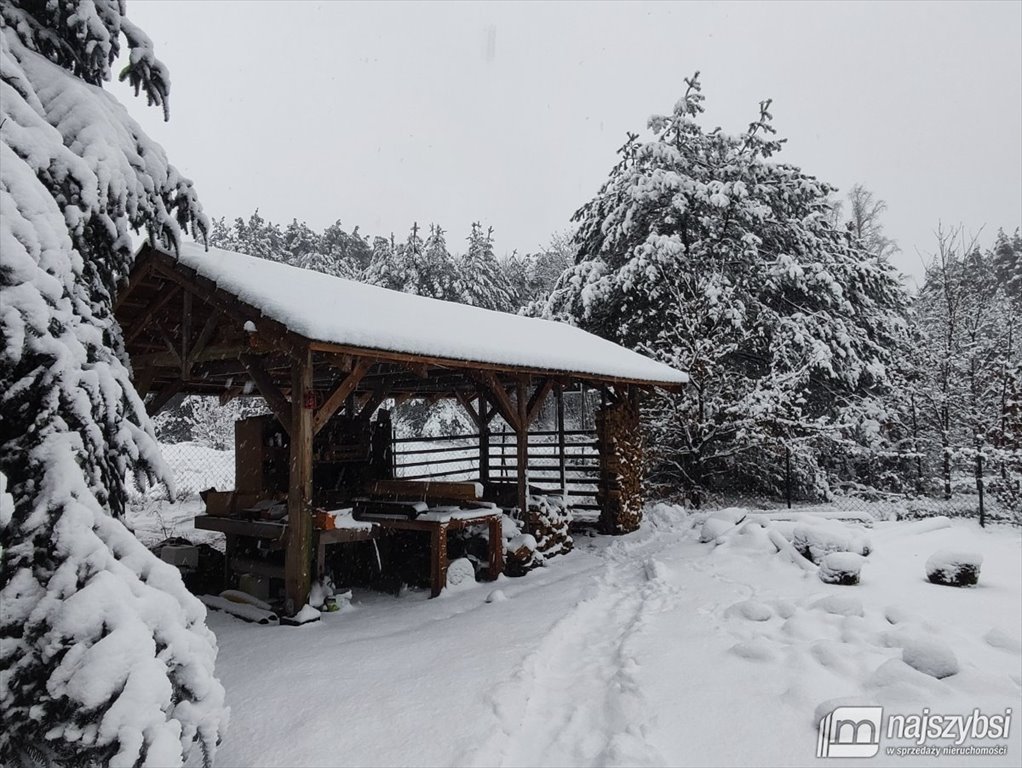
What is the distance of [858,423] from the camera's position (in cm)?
1473

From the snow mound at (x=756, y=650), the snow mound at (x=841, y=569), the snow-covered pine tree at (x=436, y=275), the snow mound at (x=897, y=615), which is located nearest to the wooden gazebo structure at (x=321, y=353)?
the snow mound at (x=756, y=650)

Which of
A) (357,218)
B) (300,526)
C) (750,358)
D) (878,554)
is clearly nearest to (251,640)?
(300,526)

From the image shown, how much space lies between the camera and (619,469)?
1102 cm

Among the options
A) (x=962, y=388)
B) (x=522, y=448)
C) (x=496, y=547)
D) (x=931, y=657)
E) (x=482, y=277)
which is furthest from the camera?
(x=482, y=277)

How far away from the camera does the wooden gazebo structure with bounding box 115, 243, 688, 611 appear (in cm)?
587

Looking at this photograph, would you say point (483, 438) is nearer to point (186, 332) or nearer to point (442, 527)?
point (442, 527)

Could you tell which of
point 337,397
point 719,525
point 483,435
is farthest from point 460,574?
point 483,435

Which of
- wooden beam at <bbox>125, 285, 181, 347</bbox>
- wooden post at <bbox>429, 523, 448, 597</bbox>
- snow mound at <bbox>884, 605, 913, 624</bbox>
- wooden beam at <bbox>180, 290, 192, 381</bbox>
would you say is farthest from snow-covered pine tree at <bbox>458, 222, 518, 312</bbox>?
snow mound at <bbox>884, 605, 913, 624</bbox>

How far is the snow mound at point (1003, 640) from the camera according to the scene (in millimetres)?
4160

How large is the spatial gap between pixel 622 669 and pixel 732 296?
12.8 m

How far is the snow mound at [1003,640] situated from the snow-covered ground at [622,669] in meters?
0.01

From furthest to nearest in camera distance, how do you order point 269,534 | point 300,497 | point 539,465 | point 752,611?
point 539,465
point 269,534
point 300,497
point 752,611

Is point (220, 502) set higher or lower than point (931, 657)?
higher

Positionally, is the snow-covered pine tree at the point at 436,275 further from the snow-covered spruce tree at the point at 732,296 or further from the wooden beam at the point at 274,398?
the wooden beam at the point at 274,398
